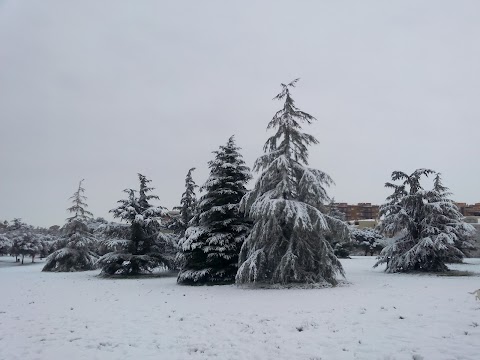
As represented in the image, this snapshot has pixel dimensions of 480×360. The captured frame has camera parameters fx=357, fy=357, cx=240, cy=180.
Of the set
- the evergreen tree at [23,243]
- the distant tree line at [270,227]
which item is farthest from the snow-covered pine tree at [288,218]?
the evergreen tree at [23,243]

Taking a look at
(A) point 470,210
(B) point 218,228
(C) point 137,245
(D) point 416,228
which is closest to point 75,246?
(C) point 137,245

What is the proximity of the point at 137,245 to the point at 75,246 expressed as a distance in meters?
10.7

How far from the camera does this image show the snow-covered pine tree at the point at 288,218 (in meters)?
16.0

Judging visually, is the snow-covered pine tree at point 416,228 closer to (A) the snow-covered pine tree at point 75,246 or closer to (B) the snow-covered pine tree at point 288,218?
(B) the snow-covered pine tree at point 288,218

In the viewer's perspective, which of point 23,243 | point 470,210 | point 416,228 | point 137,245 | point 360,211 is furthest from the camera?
point 360,211

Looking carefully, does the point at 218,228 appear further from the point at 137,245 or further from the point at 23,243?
the point at 23,243

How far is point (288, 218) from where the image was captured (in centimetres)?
1623

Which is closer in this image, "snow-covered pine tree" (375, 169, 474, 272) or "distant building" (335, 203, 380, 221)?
"snow-covered pine tree" (375, 169, 474, 272)

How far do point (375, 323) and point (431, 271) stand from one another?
1681cm

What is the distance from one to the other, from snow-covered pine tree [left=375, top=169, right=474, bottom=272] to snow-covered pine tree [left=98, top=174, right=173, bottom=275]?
608 inches

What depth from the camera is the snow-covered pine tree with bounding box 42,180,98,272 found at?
32.3m

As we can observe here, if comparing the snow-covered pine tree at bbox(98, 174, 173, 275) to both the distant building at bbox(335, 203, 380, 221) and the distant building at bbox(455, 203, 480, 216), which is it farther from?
the distant building at bbox(335, 203, 380, 221)

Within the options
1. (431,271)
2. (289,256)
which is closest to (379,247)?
(431,271)

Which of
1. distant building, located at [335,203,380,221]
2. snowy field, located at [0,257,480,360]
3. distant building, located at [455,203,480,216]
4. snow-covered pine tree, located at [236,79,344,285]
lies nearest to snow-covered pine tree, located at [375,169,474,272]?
snow-covered pine tree, located at [236,79,344,285]
